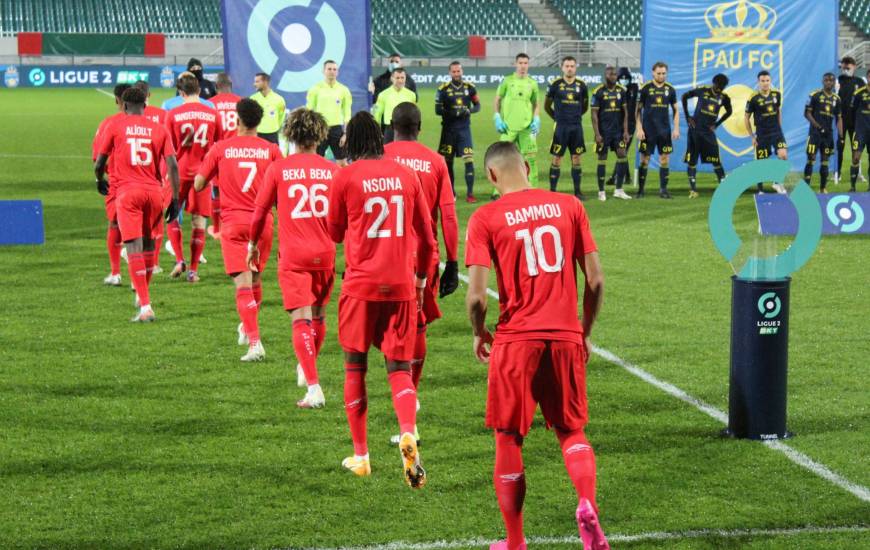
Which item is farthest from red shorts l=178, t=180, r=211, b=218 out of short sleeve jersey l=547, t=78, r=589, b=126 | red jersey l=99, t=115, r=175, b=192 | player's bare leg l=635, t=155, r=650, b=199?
player's bare leg l=635, t=155, r=650, b=199

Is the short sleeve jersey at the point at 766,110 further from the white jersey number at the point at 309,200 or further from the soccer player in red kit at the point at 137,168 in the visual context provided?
the white jersey number at the point at 309,200

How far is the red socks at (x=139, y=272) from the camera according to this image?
35.2 feet

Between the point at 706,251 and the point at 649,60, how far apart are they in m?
8.49

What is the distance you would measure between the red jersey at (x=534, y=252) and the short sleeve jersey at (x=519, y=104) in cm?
1378

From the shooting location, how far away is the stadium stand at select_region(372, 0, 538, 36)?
59013mm

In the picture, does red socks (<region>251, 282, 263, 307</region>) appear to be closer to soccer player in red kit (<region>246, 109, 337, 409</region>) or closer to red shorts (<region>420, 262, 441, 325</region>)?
soccer player in red kit (<region>246, 109, 337, 409</region>)

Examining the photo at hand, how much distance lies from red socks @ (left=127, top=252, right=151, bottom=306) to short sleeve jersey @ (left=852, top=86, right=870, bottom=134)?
1328 centimetres

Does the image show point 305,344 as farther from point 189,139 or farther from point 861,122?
point 861,122

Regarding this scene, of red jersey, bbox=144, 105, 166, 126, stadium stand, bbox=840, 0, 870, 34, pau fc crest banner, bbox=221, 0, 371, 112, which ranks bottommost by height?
red jersey, bbox=144, 105, 166, 126

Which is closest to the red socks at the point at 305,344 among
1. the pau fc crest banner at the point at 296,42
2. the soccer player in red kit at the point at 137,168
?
the soccer player in red kit at the point at 137,168

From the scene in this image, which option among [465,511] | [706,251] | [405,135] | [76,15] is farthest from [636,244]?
[76,15]

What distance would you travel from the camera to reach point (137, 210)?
35.3ft

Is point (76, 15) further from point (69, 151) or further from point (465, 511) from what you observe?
point (465, 511)

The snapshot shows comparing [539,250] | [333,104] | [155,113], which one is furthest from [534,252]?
[333,104]
